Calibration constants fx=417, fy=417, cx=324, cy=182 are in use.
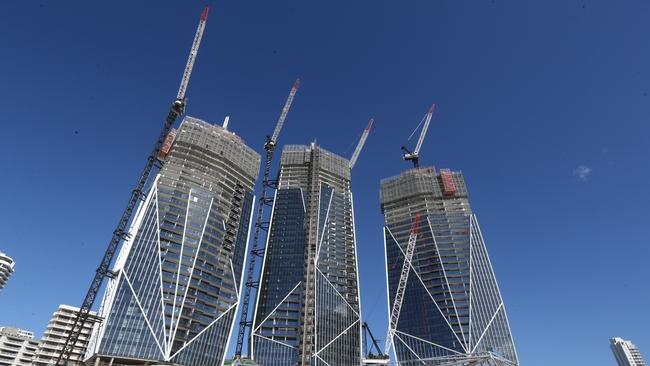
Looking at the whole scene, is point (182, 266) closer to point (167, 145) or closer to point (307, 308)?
point (307, 308)

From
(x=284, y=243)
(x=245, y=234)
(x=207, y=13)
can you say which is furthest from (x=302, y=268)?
(x=207, y=13)

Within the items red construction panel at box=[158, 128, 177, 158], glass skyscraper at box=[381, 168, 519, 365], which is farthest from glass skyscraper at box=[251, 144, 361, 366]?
red construction panel at box=[158, 128, 177, 158]

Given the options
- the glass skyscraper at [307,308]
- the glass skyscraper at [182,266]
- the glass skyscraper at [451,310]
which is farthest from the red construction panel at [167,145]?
the glass skyscraper at [451,310]

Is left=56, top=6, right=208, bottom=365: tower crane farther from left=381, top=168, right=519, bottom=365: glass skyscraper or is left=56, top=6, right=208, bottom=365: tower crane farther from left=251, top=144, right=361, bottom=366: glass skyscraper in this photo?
left=381, top=168, right=519, bottom=365: glass skyscraper

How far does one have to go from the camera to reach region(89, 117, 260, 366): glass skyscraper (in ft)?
425

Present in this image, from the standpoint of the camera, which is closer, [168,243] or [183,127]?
[168,243]

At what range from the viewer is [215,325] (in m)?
146

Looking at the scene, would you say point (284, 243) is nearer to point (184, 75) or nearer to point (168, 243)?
point (168, 243)

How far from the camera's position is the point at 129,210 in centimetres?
14612

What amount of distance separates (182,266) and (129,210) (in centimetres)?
2698

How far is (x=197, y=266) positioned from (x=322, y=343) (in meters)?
59.9

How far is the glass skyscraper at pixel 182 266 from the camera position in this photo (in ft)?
425

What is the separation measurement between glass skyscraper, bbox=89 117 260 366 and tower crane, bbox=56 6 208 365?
4786mm

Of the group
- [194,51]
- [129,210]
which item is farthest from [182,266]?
[194,51]
